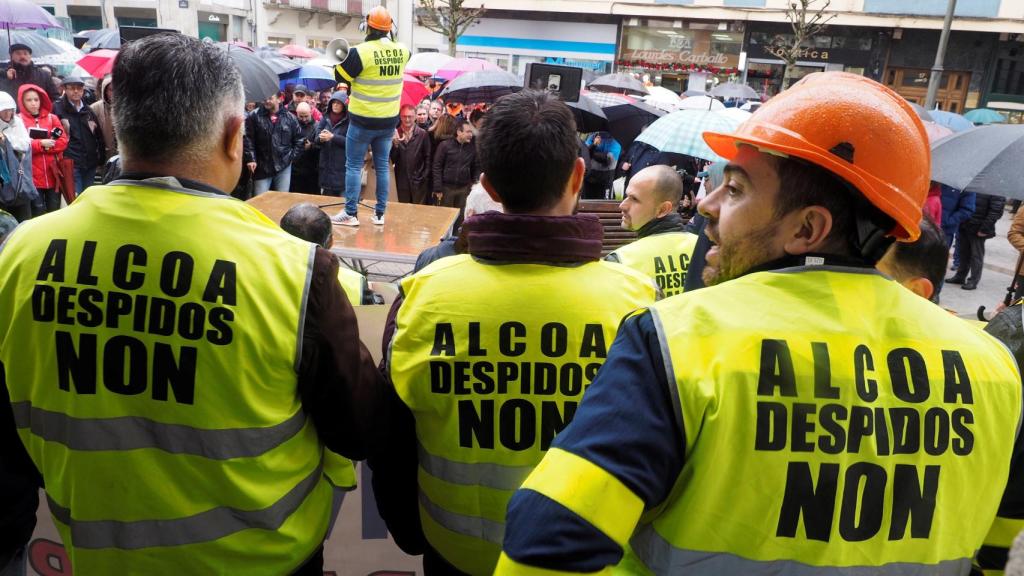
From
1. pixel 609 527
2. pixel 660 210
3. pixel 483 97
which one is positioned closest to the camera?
pixel 609 527

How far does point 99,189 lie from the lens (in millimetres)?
1545

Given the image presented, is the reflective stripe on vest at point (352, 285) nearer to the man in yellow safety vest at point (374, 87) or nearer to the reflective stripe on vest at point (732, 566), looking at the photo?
the reflective stripe on vest at point (732, 566)

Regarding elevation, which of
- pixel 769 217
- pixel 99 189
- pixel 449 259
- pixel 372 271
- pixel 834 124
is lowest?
pixel 372 271

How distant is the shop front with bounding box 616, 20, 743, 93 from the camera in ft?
97.0

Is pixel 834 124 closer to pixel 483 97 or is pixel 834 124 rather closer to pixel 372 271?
pixel 372 271

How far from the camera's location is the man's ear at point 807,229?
121cm

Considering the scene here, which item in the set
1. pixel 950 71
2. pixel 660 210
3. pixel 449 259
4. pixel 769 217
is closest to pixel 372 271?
pixel 660 210

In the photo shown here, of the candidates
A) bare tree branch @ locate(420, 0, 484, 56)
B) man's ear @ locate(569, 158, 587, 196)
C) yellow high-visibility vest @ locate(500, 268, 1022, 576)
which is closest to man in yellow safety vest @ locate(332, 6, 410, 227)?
man's ear @ locate(569, 158, 587, 196)

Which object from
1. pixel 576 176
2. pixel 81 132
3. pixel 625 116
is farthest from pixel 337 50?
pixel 576 176

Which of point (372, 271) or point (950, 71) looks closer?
point (372, 271)

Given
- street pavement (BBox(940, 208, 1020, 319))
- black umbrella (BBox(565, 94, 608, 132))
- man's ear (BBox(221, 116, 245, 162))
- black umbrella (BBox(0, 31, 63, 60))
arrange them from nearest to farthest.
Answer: man's ear (BBox(221, 116, 245, 162))
street pavement (BBox(940, 208, 1020, 319))
black umbrella (BBox(565, 94, 608, 132))
black umbrella (BBox(0, 31, 63, 60))

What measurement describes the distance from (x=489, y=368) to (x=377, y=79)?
15.4 feet

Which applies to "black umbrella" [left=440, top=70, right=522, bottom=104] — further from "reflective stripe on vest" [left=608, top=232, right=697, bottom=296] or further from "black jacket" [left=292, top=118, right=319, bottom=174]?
"reflective stripe on vest" [left=608, top=232, right=697, bottom=296]

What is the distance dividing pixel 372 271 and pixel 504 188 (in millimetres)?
6932
